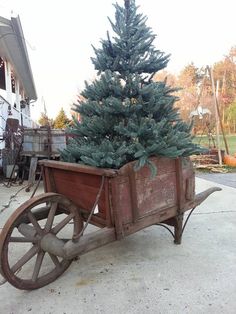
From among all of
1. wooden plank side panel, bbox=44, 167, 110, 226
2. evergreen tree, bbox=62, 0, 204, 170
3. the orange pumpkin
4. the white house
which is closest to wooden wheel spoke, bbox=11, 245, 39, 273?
wooden plank side panel, bbox=44, 167, 110, 226

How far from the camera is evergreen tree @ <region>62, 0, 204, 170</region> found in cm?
229

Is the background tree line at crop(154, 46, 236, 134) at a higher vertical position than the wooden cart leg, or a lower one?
higher

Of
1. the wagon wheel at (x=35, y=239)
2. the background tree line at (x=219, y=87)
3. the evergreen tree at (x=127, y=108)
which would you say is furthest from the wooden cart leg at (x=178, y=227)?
the background tree line at (x=219, y=87)

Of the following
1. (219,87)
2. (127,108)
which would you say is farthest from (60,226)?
(219,87)

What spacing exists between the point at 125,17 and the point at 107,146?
1113 millimetres

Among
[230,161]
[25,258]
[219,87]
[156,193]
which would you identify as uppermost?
[219,87]

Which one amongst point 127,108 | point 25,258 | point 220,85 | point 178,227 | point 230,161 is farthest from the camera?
point 220,85

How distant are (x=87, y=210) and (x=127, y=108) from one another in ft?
2.78

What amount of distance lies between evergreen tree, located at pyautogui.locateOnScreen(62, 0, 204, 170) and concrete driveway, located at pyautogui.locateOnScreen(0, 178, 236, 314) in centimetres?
82

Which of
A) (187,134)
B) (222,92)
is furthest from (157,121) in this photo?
(222,92)

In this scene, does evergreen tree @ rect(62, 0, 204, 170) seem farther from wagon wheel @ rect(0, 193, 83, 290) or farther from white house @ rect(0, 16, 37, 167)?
white house @ rect(0, 16, 37, 167)

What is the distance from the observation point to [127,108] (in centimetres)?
236

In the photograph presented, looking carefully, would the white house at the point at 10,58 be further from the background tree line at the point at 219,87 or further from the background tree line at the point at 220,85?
the background tree line at the point at 220,85

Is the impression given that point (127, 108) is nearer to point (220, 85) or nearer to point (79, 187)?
point (79, 187)
